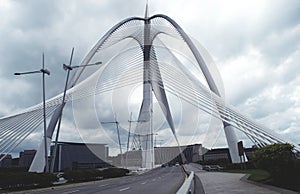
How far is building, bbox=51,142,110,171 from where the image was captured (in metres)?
82.9

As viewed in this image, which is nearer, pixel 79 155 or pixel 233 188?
pixel 233 188

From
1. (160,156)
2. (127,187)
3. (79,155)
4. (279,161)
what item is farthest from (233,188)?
(79,155)

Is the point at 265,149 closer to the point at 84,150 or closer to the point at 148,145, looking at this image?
the point at 148,145

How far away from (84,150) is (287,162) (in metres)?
85.0

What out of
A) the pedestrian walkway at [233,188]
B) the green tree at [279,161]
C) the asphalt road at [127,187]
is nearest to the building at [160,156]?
the asphalt road at [127,187]

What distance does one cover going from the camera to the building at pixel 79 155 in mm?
82912

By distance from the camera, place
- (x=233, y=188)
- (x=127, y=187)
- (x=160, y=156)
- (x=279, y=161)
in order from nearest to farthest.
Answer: (x=279, y=161) → (x=233, y=188) → (x=127, y=187) → (x=160, y=156)

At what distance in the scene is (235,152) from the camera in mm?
32344

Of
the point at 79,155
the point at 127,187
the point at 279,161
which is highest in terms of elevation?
the point at 79,155

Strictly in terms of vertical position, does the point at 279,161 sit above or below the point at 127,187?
above

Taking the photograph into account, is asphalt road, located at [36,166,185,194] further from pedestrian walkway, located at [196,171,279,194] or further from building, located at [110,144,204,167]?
building, located at [110,144,204,167]

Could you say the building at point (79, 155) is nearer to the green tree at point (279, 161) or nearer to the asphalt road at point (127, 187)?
the asphalt road at point (127, 187)

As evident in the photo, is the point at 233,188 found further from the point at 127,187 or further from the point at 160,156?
the point at 160,156

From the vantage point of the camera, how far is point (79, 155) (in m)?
91.5
